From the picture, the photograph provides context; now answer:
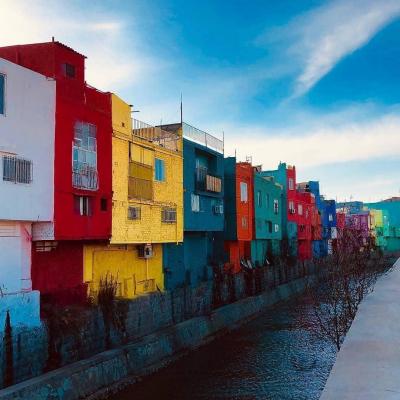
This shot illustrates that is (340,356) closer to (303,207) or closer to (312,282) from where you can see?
(312,282)

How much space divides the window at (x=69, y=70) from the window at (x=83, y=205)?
520 centimetres

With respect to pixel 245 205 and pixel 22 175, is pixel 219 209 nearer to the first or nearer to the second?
pixel 245 205

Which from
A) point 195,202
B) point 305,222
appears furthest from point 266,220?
point 305,222

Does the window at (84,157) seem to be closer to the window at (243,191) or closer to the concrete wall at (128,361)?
the concrete wall at (128,361)

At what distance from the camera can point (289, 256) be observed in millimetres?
57594

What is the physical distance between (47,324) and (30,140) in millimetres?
6990

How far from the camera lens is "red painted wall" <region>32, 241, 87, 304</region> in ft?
72.2

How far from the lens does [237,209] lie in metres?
42.6

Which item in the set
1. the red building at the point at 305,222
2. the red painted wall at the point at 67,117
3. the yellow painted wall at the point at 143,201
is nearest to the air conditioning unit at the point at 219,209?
the yellow painted wall at the point at 143,201

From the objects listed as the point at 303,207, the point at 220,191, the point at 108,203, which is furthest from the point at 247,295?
the point at 303,207

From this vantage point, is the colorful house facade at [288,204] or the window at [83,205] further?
the colorful house facade at [288,204]

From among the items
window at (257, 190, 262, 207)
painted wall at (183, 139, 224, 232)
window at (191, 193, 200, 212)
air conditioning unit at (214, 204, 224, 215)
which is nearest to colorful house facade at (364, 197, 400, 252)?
window at (257, 190, 262, 207)

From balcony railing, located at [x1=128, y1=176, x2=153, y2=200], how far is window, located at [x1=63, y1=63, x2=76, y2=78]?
248 inches

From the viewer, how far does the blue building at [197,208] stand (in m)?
33.6
